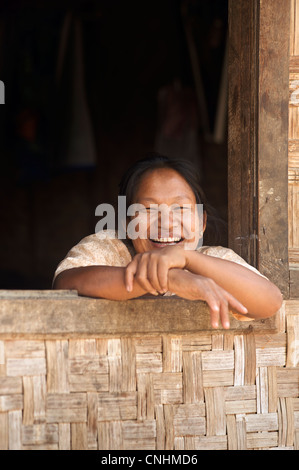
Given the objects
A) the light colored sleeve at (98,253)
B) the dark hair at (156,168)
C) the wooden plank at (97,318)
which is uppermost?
the dark hair at (156,168)

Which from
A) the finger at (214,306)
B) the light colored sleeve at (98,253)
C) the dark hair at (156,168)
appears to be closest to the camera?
the finger at (214,306)

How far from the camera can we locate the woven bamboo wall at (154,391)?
5.61 ft

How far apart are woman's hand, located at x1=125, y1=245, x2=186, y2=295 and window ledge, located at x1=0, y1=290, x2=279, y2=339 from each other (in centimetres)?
14

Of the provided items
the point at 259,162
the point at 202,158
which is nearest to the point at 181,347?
the point at 259,162

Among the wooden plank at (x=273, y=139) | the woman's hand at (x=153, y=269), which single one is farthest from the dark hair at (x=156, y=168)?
the woman's hand at (x=153, y=269)

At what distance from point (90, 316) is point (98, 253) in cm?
36

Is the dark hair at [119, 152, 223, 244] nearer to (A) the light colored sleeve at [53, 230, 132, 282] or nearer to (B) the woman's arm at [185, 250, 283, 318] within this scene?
(A) the light colored sleeve at [53, 230, 132, 282]

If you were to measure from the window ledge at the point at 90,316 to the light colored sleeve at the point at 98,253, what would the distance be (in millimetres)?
196

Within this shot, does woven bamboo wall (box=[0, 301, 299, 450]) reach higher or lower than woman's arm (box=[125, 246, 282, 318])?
lower

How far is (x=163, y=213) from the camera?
2076 mm

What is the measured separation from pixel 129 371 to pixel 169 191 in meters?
0.65

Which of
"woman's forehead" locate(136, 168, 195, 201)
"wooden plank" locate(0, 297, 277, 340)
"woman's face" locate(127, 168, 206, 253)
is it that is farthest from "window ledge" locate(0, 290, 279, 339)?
"woman's forehead" locate(136, 168, 195, 201)

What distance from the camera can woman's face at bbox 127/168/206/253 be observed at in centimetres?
A: 208

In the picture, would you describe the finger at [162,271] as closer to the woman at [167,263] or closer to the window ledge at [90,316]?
the woman at [167,263]
